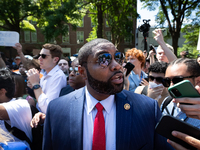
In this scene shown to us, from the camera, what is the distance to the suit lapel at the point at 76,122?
148 cm

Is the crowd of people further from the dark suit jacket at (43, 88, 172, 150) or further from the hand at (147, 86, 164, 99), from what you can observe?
the hand at (147, 86, 164, 99)

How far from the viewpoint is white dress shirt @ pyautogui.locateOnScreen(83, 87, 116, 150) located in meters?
1.52

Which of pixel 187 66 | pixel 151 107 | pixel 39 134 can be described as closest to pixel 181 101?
pixel 151 107

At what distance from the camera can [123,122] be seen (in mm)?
1535

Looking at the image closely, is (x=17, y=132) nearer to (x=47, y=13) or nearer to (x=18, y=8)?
(x=47, y=13)


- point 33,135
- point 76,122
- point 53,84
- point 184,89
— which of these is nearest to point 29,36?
point 53,84

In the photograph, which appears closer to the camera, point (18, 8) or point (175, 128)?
point (175, 128)

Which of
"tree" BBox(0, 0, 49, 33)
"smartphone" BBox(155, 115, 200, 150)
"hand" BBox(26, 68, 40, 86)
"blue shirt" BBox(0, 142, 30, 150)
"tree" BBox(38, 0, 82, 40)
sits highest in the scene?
"tree" BBox(0, 0, 49, 33)

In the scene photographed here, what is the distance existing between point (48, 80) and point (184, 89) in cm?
238

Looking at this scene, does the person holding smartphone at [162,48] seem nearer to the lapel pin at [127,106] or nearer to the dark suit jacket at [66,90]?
the dark suit jacket at [66,90]

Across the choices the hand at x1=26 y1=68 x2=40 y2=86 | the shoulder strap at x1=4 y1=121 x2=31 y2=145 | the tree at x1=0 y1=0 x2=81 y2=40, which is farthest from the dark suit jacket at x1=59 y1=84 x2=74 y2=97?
the tree at x1=0 y1=0 x2=81 y2=40

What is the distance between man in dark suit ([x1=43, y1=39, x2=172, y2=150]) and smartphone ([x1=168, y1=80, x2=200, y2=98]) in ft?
1.35

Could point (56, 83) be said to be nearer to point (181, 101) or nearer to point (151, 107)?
point (151, 107)

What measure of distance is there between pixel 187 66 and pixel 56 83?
2019 mm
